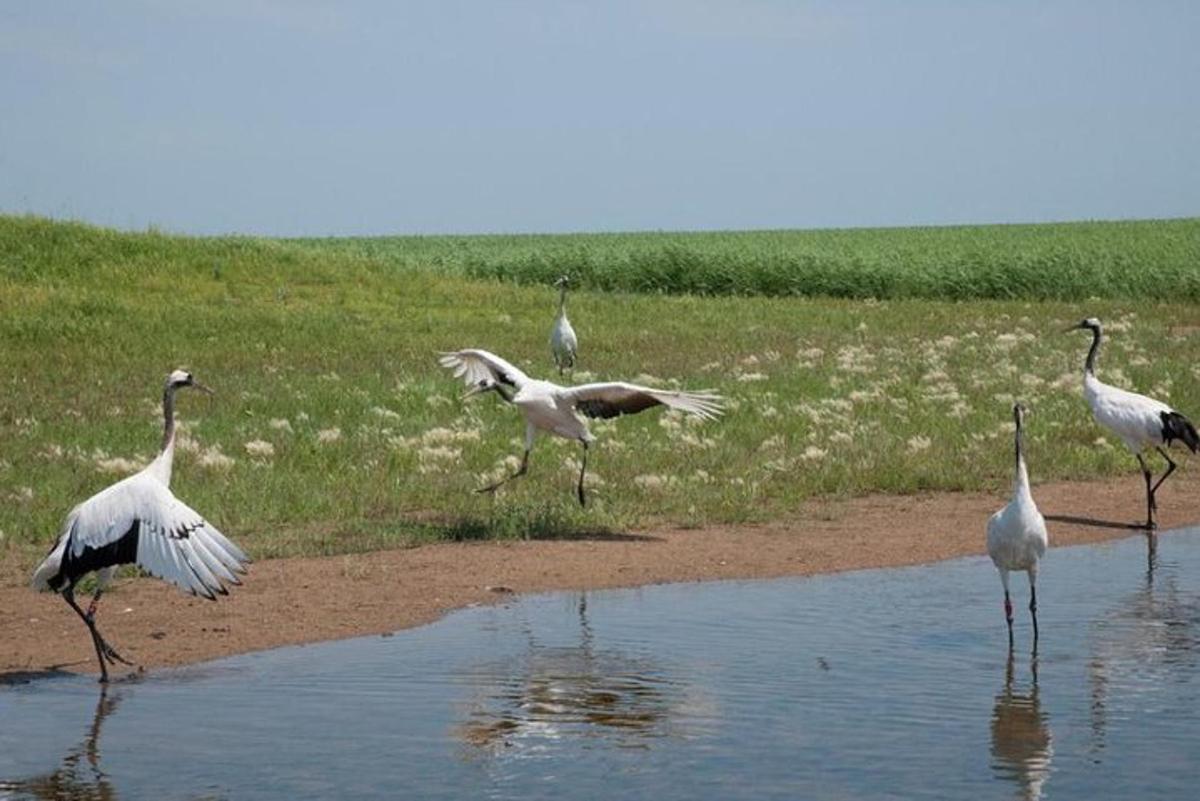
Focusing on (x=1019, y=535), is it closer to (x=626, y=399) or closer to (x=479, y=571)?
(x=479, y=571)

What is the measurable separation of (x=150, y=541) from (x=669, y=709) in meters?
2.88

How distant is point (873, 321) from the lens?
33156 mm

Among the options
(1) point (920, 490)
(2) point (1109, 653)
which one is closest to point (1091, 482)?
(1) point (920, 490)

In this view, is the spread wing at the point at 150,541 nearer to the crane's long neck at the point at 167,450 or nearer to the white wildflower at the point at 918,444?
the crane's long neck at the point at 167,450

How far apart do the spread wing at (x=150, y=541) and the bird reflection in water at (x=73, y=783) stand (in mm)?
1101

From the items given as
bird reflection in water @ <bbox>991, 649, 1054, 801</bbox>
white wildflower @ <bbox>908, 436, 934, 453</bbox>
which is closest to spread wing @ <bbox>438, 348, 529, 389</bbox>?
white wildflower @ <bbox>908, 436, 934, 453</bbox>

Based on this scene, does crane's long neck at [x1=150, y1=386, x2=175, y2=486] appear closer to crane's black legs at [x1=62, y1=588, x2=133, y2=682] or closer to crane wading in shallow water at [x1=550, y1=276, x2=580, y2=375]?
crane's black legs at [x1=62, y1=588, x2=133, y2=682]

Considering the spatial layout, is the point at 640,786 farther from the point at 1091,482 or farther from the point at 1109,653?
the point at 1091,482

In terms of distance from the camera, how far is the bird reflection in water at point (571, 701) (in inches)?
356

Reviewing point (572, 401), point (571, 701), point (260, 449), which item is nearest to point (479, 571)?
point (572, 401)

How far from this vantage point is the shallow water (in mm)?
8312

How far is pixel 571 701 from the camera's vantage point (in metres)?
9.69

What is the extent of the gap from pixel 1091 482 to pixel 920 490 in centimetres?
201

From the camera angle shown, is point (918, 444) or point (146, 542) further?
point (918, 444)
